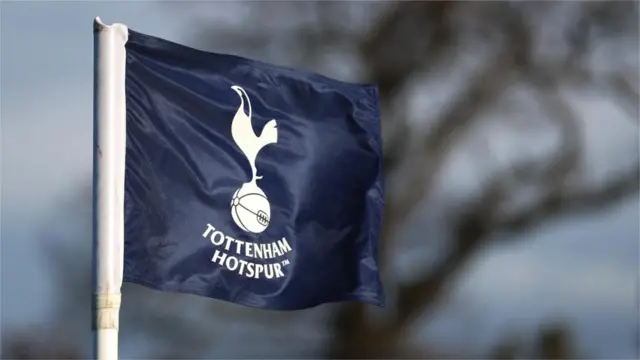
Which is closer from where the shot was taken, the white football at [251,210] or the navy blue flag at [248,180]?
the navy blue flag at [248,180]

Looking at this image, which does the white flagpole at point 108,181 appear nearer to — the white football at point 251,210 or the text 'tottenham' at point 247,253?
the text 'tottenham' at point 247,253

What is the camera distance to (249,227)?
8.02 m

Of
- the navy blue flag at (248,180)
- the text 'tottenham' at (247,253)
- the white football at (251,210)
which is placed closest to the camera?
the navy blue flag at (248,180)

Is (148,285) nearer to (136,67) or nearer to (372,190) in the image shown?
(136,67)

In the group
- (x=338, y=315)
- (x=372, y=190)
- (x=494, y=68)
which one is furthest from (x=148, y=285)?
(x=494, y=68)

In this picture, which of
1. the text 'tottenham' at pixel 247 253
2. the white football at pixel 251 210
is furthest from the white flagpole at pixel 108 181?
the white football at pixel 251 210

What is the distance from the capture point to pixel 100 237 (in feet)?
24.2

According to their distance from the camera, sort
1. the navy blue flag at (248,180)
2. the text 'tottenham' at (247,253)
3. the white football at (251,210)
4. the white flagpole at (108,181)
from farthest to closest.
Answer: the white football at (251,210) < the text 'tottenham' at (247,253) < the navy blue flag at (248,180) < the white flagpole at (108,181)

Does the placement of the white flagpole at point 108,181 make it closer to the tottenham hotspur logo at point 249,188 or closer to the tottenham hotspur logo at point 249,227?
the tottenham hotspur logo at point 249,227

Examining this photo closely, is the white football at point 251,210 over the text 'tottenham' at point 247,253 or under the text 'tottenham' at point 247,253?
over

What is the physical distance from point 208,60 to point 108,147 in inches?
34.7

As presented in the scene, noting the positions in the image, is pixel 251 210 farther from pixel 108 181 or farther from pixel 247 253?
pixel 108 181

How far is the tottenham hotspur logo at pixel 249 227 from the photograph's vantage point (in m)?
7.88

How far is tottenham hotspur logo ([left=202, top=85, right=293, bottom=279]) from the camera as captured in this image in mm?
7875
